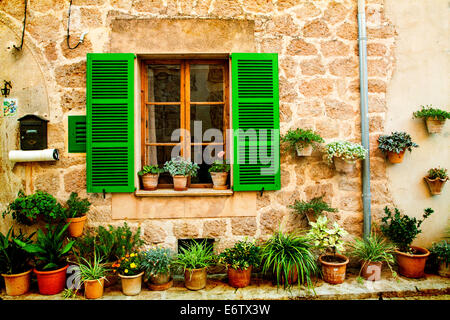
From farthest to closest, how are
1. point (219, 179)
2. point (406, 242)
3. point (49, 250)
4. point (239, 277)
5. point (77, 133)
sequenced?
point (219, 179)
point (77, 133)
point (406, 242)
point (239, 277)
point (49, 250)

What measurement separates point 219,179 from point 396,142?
2199mm

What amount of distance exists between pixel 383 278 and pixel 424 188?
127 cm

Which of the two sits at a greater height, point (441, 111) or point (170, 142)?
point (441, 111)

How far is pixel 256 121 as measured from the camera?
12.3 feet

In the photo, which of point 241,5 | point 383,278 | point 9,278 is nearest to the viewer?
point 9,278

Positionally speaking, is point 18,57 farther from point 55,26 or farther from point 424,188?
point 424,188

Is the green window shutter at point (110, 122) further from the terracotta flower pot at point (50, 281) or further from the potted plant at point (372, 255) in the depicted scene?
the potted plant at point (372, 255)

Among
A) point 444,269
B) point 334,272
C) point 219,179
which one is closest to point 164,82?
point 219,179

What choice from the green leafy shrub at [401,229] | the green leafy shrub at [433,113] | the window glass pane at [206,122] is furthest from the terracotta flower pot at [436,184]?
the window glass pane at [206,122]

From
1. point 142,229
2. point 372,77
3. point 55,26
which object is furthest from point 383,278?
point 55,26

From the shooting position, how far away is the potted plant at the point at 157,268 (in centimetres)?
331

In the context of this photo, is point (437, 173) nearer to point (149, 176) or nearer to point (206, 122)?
point (206, 122)

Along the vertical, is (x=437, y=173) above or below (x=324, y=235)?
above

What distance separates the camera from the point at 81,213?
3.58 metres
